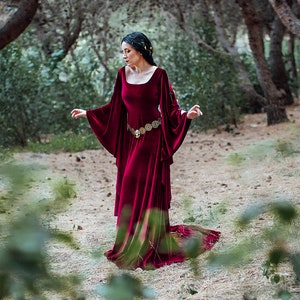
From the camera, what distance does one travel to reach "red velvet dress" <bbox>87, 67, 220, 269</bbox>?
4.94m

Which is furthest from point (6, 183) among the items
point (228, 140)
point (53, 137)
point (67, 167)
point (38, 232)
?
point (53, 137)

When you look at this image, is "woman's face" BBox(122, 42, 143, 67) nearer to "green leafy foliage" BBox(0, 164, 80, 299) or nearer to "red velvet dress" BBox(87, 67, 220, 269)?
"red velvet dress" BBox(87, 67, 220, 269)

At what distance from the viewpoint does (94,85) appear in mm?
12977

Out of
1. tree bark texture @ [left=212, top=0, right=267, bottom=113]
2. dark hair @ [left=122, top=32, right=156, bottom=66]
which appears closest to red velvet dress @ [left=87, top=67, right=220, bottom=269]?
dark hair @ [left=122, top=32, right=156, bottom=66]

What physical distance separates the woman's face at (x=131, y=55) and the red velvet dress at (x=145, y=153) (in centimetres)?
15

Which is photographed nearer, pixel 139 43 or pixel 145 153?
pixel 139 43

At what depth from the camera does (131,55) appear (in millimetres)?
5008

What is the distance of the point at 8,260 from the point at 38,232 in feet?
0.22

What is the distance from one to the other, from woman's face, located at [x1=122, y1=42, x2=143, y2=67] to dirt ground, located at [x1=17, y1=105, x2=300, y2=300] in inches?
38.4

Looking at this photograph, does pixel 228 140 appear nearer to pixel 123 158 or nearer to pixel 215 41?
pixel 215 41

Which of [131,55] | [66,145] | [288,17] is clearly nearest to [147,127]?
[131,55]

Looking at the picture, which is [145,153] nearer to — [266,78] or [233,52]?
[266,78]

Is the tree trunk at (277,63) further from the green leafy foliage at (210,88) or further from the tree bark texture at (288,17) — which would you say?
the tree bark texture at (288,17)

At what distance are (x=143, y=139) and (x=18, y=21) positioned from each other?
2.85 m
